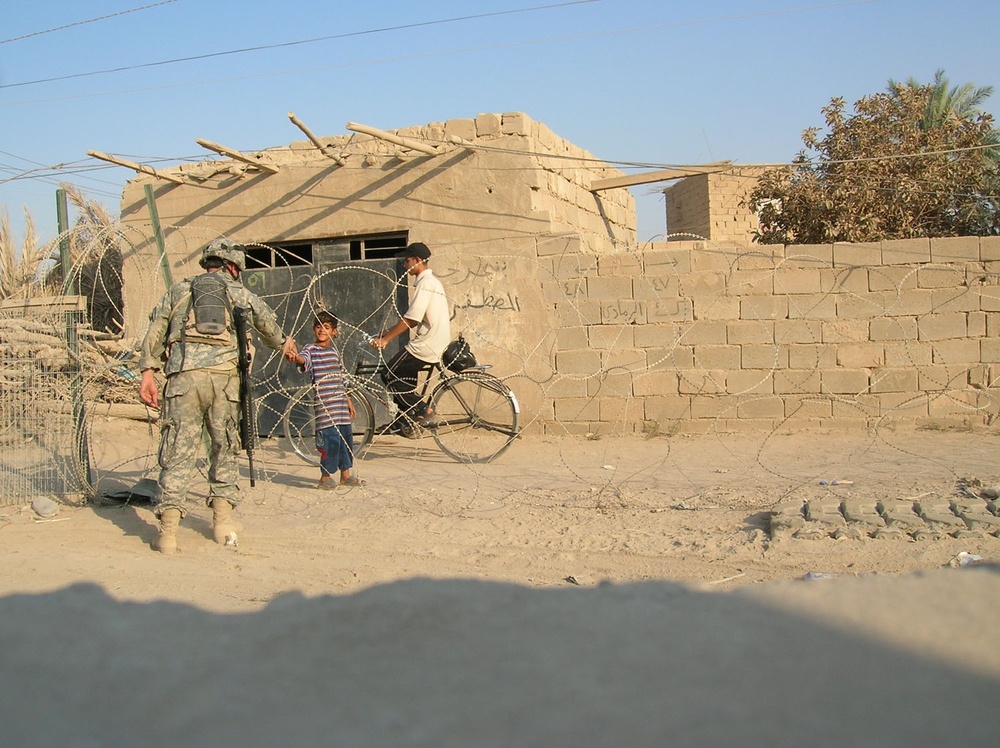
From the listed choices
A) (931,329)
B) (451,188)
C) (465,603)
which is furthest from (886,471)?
(451,188)

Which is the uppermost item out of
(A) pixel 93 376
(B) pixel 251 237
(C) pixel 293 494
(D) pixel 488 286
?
(B) pixel 251 237

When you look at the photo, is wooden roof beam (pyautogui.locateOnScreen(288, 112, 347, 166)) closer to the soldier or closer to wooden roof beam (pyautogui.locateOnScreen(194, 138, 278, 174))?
wooden roof beam (pyautogui.locateOnScreen(194, 138, 278, 174))

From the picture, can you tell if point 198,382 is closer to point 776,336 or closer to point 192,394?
point 192,394

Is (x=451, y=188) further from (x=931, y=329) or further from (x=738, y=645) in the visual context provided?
(x=738, y=645)

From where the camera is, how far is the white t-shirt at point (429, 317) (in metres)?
7.20

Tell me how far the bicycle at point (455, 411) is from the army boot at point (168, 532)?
2.45m

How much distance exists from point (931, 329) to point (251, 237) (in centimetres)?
679

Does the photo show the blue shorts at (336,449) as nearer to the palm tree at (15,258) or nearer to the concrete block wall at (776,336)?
the concrete block wall at (776,336)

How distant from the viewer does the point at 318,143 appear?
340 inches

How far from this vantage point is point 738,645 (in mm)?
2691

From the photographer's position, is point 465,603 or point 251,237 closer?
point 465,603

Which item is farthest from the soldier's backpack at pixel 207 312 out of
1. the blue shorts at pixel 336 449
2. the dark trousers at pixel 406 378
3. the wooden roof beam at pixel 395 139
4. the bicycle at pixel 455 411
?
the wooden roof beam at pixel 395 139

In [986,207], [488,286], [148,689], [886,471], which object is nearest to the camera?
[148,689]

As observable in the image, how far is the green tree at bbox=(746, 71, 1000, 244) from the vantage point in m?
11.5
